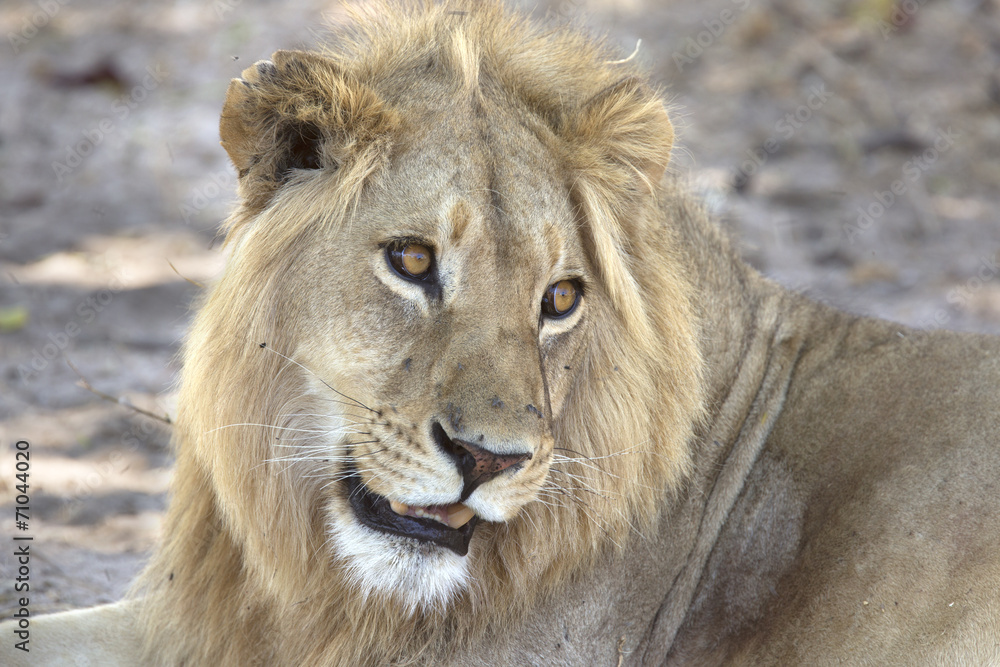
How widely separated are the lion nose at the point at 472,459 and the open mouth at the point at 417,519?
13 cm

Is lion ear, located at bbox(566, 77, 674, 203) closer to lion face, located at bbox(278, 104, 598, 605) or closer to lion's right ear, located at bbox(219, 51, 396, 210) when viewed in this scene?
lion face, located at bbox(278, 104, 598, 605)

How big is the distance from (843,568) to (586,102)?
1696 mm

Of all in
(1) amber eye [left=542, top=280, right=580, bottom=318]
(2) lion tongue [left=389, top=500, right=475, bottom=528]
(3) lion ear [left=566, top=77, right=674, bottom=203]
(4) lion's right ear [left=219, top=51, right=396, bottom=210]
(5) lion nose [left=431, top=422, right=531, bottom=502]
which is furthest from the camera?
(3) lion ear [left=566, top=77, right=674, bottom=203]

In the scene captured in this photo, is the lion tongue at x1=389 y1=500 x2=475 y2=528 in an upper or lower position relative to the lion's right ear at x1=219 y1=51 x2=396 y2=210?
lower

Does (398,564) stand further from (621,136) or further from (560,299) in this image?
(621,136)

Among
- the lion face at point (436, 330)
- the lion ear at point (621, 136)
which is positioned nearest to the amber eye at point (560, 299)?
the lion face at point (436, 330)

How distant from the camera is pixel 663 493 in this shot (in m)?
3.30

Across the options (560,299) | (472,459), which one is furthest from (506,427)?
(560,299)

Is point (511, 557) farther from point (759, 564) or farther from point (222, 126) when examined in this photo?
point (222, 126)

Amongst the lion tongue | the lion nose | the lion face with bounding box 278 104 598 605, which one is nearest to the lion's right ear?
the lion face with bounding box 278 104 598 605

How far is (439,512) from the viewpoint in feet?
8.94

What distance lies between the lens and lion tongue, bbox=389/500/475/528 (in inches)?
107

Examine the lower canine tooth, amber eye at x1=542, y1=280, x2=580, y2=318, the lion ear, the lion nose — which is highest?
the lion ear

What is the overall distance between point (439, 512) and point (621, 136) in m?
1.35
